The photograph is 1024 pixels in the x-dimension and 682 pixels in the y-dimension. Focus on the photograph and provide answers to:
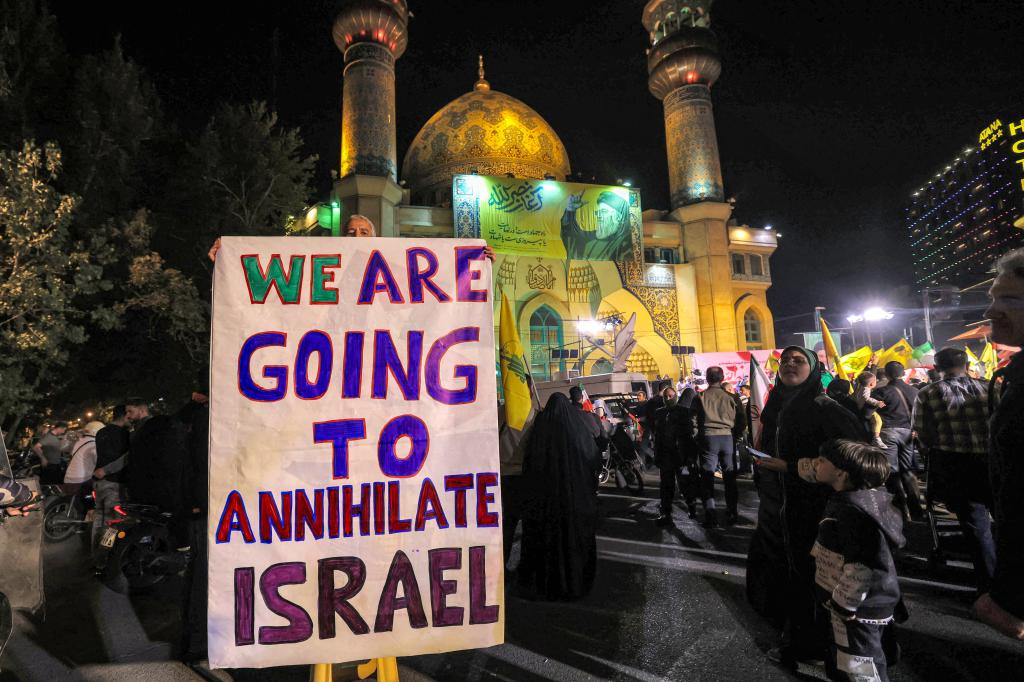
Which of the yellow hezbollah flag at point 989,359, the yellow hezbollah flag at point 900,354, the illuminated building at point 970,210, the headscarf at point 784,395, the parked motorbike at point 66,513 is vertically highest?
the illuminated building at point 970,210

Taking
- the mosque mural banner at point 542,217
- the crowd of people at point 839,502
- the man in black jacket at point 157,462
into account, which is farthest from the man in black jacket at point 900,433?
the mosque mural banner at point 542,217

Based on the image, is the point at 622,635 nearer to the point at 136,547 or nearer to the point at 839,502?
the point at 839,502

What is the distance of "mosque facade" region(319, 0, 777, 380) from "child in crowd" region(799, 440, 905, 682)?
20.1m

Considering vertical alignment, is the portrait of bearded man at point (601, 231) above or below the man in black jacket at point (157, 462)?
above

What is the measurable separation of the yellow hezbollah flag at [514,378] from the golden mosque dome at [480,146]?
25414 millimetres

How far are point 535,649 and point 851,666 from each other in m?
1.52

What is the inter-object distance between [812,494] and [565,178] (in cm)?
2898

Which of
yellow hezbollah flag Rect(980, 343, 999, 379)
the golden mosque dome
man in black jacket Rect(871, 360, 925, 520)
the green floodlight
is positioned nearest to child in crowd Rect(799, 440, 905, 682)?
man in black jacket Rect(871, 360, 925, 520)

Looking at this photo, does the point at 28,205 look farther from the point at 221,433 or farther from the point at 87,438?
the point at 221,433

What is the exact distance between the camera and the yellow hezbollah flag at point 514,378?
3414 mm

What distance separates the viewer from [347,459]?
6.33 ft

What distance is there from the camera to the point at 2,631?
8.64 feet

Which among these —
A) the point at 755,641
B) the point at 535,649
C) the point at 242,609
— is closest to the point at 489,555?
the point at 242,609

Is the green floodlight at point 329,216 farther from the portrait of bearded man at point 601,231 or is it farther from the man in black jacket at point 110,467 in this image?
the man in black jacket at point 110,467
